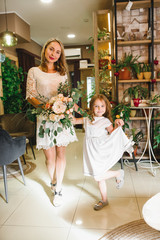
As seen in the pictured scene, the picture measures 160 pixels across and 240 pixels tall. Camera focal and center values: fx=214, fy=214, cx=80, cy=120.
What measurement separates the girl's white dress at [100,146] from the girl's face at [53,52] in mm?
666

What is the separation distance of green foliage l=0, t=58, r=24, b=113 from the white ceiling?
42.3 inches

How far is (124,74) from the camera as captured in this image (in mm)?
3309

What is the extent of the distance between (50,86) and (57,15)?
324cm

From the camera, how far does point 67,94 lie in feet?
6.59

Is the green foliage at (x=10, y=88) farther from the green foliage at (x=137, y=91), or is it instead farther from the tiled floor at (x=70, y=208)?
the green foliage at (x=137, y=91)

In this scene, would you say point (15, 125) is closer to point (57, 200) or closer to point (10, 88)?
point (10, 88)

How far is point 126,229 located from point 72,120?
3.29 ft

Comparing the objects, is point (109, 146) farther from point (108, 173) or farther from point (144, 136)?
point (144, 136)

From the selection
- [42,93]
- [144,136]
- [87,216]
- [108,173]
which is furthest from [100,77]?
[87,216]

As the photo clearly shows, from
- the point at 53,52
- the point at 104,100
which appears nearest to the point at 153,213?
the point at 104,100

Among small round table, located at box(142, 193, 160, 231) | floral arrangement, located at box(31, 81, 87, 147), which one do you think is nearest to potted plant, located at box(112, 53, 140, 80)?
floral arrangement, located at box(31, 81, 87, 147)

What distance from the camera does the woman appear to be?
205cm

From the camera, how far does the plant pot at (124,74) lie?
3.30 metres

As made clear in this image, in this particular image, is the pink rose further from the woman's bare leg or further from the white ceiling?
the white ceiling
